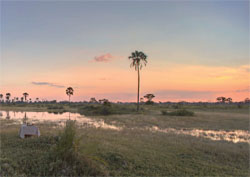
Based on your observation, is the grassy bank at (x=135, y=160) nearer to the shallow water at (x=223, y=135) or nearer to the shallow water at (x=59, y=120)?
the shallow water at (x=223, y=135)

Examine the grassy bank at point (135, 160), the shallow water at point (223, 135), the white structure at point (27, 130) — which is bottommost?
the shallow water at point (223, 135)

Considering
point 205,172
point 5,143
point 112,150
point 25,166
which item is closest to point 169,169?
point 205,172

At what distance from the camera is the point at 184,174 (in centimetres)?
739

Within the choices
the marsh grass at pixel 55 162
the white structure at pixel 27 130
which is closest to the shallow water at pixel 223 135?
the white structure at pixel 27 130

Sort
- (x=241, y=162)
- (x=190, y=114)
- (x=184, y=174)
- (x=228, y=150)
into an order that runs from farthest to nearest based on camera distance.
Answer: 1. (x=190, y=114)
2. (x=228, y=150)
3. (x=241, y=162)
4. (x=184, y=174)

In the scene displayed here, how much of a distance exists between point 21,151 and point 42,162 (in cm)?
157

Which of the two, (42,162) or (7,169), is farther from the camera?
(42,162)

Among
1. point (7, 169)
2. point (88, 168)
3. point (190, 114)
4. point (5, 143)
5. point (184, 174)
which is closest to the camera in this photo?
point (7, 169)

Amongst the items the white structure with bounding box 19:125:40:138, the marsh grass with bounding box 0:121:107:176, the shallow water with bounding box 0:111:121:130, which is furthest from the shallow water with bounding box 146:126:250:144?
the marsh grass with bounding box 0:121:107:176

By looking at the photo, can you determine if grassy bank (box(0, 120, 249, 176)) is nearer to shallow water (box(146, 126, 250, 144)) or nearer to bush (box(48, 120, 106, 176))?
bush (box(48, 120, 106, 176))

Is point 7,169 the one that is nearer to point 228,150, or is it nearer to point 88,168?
point 88,168

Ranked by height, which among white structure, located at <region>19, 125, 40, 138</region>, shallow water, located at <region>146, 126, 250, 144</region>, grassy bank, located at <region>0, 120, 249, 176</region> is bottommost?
shallow water, located at <region>146, 126, 250, 144</region>

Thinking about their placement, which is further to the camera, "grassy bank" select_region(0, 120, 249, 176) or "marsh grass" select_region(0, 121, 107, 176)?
"grassy bank" select_region(0, 120, 249, 176)

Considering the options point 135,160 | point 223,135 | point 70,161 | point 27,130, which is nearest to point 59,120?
point 27,130
